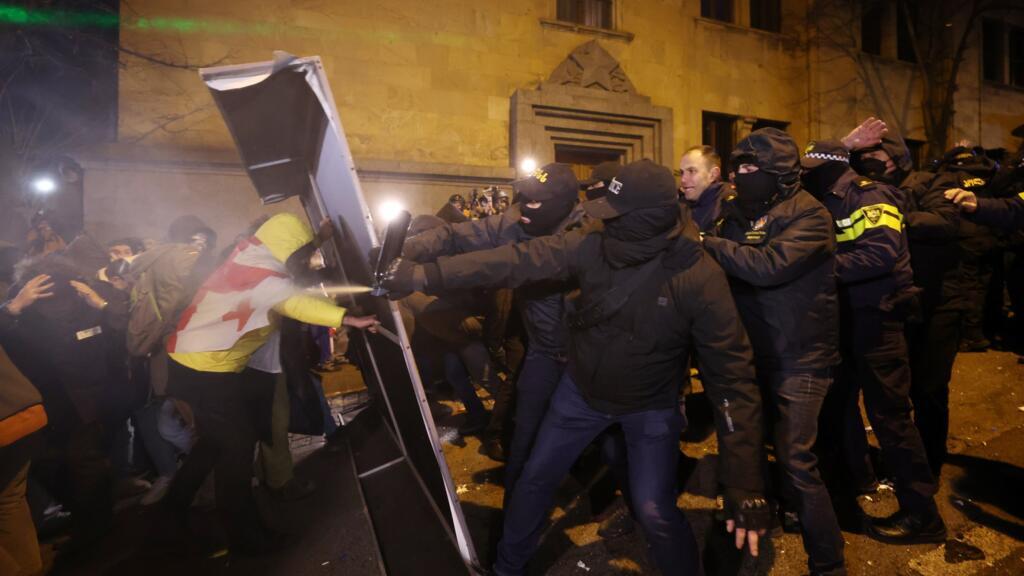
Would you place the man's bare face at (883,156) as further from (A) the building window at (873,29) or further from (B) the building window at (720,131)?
(A) the building window at (873,29)

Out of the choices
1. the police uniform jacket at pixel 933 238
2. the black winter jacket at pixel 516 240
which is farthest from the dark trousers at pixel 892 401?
the black winter jacket at pixel 516 240

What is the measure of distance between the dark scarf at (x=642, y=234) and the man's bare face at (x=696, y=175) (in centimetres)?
197

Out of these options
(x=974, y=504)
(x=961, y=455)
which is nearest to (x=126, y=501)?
(x=974, y=504)

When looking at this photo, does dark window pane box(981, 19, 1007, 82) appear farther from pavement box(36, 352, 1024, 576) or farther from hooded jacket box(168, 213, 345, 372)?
hooded jacket box(168, 213, 345, 372)

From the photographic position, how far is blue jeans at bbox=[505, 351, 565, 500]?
9.82 ft

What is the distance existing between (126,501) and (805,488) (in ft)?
15.4

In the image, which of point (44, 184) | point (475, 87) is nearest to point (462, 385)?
point (475, 87)

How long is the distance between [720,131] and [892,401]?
9.78 metres

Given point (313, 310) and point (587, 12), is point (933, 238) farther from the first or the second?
point (587, 12)

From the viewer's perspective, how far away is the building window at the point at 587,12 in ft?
32.2

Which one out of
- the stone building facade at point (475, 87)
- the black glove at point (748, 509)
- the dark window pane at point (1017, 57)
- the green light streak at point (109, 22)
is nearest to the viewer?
the black glove at point (748, 509)

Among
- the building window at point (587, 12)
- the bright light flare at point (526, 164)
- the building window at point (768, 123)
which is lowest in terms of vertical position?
the bright light flare at point (526, 164)

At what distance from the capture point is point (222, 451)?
9.89ft

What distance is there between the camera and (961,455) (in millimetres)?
4062
